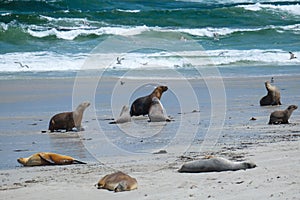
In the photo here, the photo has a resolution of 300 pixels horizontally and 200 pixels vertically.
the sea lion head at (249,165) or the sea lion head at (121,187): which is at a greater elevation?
the sea lion head at (121,187)

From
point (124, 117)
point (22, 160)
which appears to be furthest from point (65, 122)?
point (22, 160)

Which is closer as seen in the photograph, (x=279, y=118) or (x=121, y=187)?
(x=121, y=187)

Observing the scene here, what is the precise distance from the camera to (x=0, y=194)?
17.7 feet

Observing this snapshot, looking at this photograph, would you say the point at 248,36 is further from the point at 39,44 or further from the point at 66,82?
the point at 66,82

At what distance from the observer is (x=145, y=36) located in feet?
93.1

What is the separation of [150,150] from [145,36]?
68.9 feet

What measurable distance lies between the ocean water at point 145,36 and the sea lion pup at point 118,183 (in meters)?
11.5

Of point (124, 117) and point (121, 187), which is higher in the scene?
point (121, 187)

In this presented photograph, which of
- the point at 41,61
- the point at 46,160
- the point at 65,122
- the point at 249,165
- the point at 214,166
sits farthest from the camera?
the point at 41,61

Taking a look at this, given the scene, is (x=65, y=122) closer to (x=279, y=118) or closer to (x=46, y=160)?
(x=46, y=160)

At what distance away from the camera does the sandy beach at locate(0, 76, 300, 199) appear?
17.4 ft

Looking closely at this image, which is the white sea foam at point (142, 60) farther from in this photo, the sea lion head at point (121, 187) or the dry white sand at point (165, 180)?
the sea lion head at point (121, 187)

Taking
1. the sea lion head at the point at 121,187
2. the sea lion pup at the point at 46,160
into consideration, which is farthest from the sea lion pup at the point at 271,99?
the sea lion head at the point at 121,187

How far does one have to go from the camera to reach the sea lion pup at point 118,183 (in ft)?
17.4
